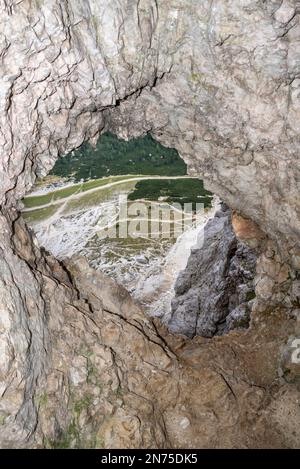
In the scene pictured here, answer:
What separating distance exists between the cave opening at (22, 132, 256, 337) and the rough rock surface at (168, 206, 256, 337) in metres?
0.08

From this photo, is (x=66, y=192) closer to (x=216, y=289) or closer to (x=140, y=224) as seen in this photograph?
(x=140, y=224)

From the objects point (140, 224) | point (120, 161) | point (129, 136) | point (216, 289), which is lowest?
point (216, 289)

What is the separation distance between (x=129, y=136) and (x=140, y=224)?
1596cm

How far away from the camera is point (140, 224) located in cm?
2392

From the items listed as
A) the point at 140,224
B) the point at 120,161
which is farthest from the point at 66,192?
the point at 120,161

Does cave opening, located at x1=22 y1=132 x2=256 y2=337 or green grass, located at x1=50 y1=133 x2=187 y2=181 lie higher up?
green grass, located at x1=50 y1=133 x2=187 y2=181

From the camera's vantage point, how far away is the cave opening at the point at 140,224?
56.1ft

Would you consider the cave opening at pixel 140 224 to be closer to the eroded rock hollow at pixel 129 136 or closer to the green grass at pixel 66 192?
the green grass at pixel 66 192

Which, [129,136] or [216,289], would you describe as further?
[216,289]

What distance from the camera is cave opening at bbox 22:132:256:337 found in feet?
56.1

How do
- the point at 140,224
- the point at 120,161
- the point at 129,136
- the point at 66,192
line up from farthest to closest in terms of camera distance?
1. the point at 66,192
2. the point at 140,224
3. the point at 120,161
4. the point at 129,136

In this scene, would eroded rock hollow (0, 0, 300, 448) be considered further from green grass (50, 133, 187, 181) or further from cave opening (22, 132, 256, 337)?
cave opening (22, 132, 256, 337)

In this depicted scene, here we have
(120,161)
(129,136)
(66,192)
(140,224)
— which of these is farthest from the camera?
(66,192)

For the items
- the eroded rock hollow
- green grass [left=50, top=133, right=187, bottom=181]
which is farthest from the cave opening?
the eroded rock hollow
